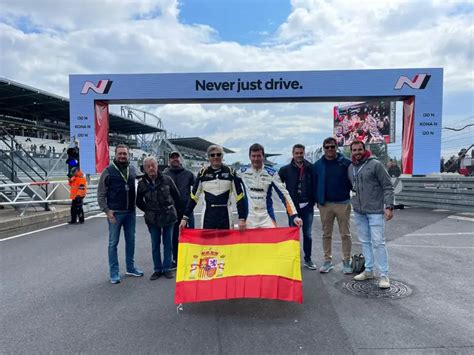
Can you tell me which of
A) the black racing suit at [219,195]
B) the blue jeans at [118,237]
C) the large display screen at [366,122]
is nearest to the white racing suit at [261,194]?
the black racing suit at [219,195]

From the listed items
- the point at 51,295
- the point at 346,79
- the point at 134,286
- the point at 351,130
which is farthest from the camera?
the point at 351,130

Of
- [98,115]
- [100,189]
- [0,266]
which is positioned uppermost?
[98,115]

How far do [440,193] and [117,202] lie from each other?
36.8ft

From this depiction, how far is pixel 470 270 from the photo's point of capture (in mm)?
5340

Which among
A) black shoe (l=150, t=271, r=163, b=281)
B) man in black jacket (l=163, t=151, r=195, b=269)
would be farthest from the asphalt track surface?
man in black jacket (l=163, t=151, r=195, b=269)

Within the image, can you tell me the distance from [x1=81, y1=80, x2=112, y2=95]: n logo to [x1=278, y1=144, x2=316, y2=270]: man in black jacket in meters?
11.5

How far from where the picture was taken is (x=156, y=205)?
5.18 m

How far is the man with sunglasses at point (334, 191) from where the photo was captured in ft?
17.5

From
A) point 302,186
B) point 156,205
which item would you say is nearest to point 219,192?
point 156,205

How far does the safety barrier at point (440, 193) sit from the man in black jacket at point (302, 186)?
8036 millimetres

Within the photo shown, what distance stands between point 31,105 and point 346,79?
23.2 metres

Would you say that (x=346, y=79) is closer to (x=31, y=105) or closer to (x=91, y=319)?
(x=91, y=319)

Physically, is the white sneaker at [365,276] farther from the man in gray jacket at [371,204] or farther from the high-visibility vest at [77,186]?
the high-visibility vest at [77,186]

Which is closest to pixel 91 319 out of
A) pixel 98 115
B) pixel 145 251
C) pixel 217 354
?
pixel 217 354
